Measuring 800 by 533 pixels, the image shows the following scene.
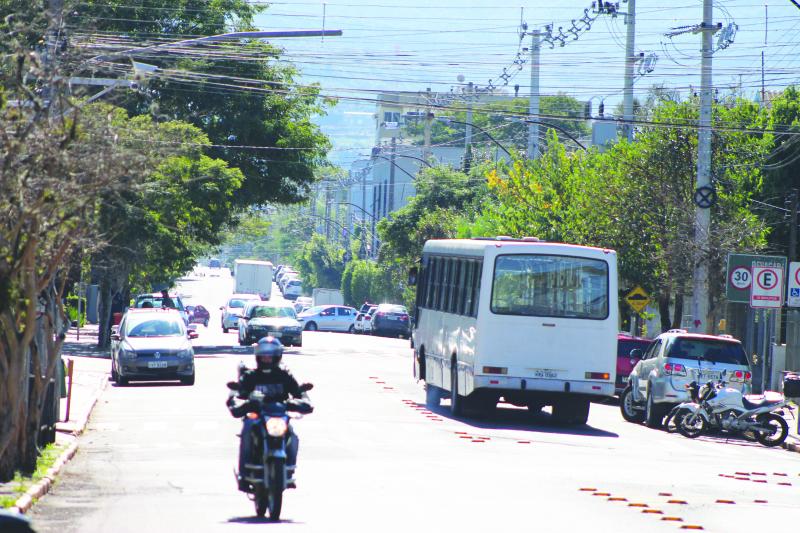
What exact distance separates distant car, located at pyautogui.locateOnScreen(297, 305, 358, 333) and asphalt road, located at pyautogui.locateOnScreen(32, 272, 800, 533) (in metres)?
46.9

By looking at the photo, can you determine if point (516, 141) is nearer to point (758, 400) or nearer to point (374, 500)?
point (758, 400)

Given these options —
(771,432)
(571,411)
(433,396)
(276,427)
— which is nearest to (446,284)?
(433,396)

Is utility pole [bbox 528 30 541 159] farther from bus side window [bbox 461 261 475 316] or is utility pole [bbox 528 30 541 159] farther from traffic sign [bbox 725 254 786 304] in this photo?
bus side window [bbox 461 261 475 316]

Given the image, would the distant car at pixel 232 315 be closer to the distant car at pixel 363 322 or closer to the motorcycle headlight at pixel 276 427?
the distant car at pixel 363 322

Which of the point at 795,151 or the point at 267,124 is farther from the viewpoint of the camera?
the point at 267,124

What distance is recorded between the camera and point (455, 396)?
2531 centimetres

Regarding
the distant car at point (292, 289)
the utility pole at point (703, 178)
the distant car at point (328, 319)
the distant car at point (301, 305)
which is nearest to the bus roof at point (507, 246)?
the utility pole at point (703, 178)

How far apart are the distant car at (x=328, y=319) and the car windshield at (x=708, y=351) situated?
50551mm

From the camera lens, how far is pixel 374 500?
1359 cm

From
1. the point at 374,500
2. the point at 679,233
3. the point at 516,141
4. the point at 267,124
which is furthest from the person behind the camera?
the point at 516,141

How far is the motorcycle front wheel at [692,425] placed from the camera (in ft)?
79.8

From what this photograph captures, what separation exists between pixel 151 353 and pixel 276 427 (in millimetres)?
19526

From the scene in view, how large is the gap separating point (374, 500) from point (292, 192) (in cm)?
3996

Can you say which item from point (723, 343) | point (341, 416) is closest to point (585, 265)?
point (723, 343)
